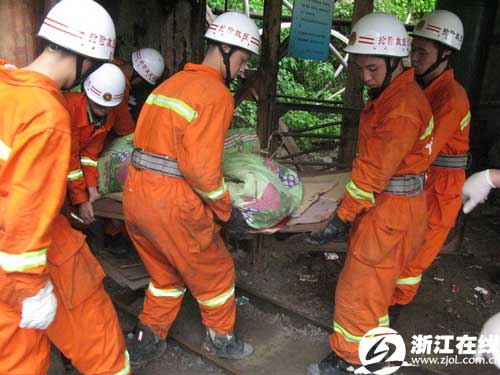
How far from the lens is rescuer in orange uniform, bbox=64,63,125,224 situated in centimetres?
325

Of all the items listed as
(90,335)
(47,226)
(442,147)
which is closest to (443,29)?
(442,147)

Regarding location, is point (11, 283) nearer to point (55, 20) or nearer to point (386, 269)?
point (55, 20)

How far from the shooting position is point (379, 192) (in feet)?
8.71

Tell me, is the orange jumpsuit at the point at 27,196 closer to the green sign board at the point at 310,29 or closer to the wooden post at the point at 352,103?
the green sign board at the point at 310,29

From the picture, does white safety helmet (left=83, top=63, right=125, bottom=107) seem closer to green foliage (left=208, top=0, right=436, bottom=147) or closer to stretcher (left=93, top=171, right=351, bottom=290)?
stretcher (left=93, top=171, right=351, bottom=290)

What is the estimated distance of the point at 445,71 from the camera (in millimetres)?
3395

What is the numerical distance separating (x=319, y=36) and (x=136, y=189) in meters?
2.76

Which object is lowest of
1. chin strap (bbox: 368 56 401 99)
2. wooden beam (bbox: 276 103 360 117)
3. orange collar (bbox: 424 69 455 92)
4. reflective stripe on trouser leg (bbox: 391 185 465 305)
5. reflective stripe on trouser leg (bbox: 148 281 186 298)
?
reflective stripe on trouser leg (bbox: 148 281 186 298)

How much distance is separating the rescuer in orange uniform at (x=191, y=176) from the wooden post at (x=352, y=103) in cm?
304

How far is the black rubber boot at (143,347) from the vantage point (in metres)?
3.15

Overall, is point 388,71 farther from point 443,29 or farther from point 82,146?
point 82,146

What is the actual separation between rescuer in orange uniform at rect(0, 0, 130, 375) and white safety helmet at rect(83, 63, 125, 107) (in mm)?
1238

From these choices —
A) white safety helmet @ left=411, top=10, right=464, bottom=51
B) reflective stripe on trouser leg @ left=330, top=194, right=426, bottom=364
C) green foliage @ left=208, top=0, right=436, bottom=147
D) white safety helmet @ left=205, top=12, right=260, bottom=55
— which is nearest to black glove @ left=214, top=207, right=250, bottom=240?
reflective stripe on trouser leg @ left=330, top=194, right=426, bottom=364

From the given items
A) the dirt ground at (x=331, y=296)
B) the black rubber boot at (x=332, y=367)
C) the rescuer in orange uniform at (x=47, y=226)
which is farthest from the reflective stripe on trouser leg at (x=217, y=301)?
the black rubber boot at (x=332, y=367)
